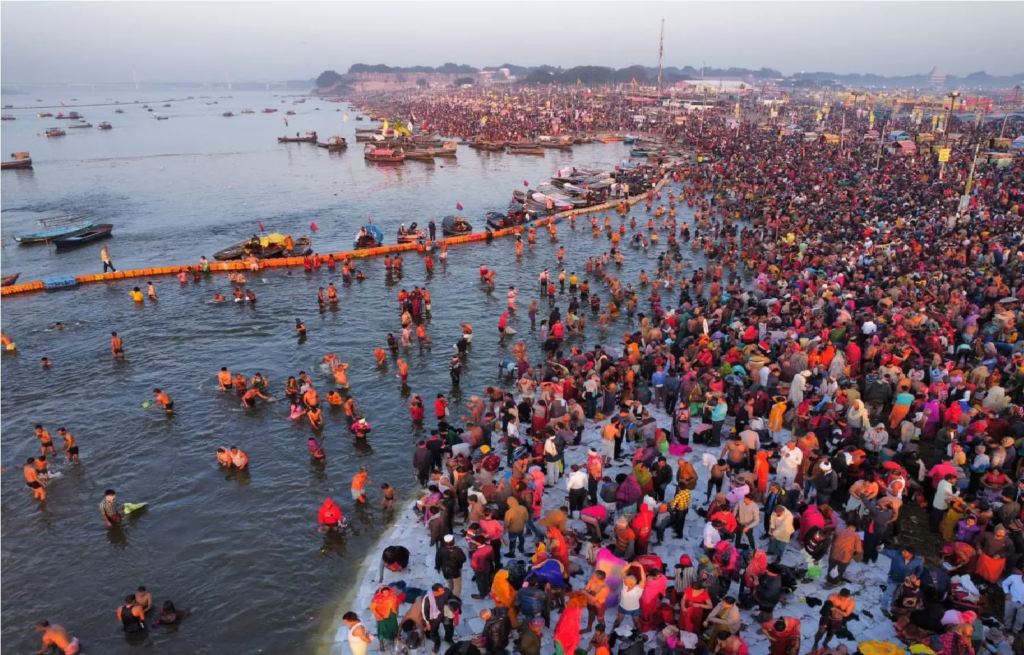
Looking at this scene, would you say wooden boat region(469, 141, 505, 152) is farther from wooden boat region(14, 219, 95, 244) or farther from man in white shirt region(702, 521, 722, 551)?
man in white shirt region(702, 521, 722, 551)

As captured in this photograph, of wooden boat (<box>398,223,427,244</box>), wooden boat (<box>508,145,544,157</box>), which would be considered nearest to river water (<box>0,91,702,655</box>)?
wooden boat (<box>398,223,427,244</box>)

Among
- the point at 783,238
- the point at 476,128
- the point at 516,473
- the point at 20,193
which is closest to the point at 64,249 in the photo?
the point at 20,193

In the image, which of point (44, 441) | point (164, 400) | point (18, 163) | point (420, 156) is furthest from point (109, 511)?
point (18, 163)

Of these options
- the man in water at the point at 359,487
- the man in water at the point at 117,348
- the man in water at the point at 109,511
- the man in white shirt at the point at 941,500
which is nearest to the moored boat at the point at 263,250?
the man in water at the point at 117,348

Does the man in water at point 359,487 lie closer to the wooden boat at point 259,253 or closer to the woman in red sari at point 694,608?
the woman in red sari at point 694,608

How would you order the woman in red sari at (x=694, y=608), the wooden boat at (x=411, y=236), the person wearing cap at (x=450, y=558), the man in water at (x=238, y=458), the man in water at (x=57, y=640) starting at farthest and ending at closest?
the wooden boat at (x=411, y=236) → the man in water at (x=238, y=458) → the man in water at (x=57, y=640) → the person wearing cap at (x=450, y=558) → the woman in red sari at (x=694, y=608)

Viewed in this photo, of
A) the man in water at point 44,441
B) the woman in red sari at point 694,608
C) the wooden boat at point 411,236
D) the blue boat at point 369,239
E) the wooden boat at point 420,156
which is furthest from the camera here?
the wooden boat at point 420,156

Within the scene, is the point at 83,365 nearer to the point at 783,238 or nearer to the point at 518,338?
the point at 518,338
